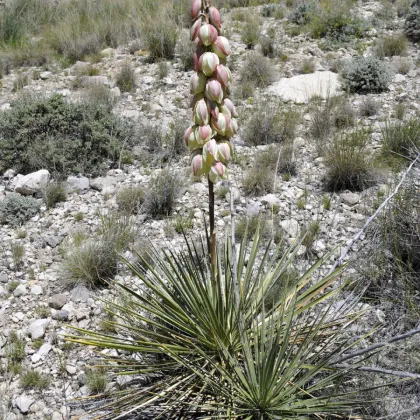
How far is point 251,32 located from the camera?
747 cm

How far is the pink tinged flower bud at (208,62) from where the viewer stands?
1.95m

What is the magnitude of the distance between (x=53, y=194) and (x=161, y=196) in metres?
1.05

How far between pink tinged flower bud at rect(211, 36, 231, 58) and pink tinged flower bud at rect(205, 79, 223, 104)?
12 centimetres

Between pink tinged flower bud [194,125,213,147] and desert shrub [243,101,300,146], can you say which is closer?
pink tinged flower bud [194,125,213,147]

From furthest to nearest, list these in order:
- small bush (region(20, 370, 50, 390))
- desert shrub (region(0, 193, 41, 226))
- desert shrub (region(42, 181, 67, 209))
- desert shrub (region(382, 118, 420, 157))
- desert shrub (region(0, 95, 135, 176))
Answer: desert shrub (region(0, 95, 135, 176)), desert shrub (region(382, 118, 420, 157)), desert shrub (region(42, 181, 67, 209)), desert shrub (region(0, 193, 41, 226)), small bush (region(20, 370, 50, 390))

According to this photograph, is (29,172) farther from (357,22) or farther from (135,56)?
(357,22)

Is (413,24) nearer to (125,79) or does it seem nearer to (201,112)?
(125,79)

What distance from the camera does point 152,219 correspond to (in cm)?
420

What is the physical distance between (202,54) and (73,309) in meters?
2.09

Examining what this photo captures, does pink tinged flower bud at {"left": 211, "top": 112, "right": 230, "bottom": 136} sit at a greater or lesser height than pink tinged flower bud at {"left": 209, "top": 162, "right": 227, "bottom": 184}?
greater

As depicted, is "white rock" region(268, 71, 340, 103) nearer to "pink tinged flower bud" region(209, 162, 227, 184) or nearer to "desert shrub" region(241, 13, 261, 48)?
"desert shrub" region(241, 13, 261, 48)

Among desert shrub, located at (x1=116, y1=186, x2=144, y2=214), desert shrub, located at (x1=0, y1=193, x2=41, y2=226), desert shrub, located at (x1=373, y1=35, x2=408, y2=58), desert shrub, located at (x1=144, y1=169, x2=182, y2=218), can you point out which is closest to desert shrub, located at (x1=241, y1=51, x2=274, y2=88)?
desert shrub, located at (x1=373, y1=35, x2=408, y2=58)

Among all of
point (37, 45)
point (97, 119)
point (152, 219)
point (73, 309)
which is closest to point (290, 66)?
point (97, 119)

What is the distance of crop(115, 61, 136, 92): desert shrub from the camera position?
6480 mm
